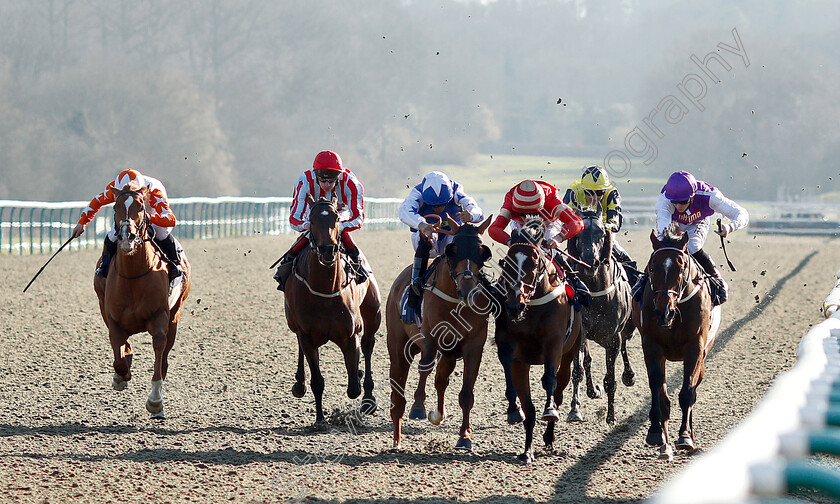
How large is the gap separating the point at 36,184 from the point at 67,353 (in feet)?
90.4

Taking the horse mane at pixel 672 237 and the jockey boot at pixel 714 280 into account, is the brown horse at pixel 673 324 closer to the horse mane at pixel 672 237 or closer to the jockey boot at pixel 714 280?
the horse mane at pixel 672 237

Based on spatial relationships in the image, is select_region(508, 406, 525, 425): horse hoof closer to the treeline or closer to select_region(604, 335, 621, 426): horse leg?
select_region(604, 335, 621, 426): horse leg

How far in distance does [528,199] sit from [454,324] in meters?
0.97

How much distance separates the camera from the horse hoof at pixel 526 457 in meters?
5.85

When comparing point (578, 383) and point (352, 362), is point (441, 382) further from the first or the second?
point (578, 383)

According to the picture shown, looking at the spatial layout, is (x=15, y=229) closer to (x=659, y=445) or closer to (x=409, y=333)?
(x=409, y=333)

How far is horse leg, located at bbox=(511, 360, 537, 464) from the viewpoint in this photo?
5.91 meters

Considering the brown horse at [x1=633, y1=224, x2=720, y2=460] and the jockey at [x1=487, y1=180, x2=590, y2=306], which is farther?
the jockey at [x1=487, y1=180, x2=590, y2=306]

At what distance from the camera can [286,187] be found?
44906 mm

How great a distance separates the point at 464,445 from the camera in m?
6.06

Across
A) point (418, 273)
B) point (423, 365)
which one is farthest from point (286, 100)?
point (423, 365)

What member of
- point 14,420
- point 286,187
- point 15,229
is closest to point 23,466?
point 14,420

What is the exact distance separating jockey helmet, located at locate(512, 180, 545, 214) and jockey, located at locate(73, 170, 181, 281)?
2.50 m

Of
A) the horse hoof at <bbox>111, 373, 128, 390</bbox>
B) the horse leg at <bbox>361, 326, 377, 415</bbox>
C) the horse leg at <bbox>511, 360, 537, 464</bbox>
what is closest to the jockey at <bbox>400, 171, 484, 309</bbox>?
the horse leg at <bbox>511, 360, 537, 464</bbox>
